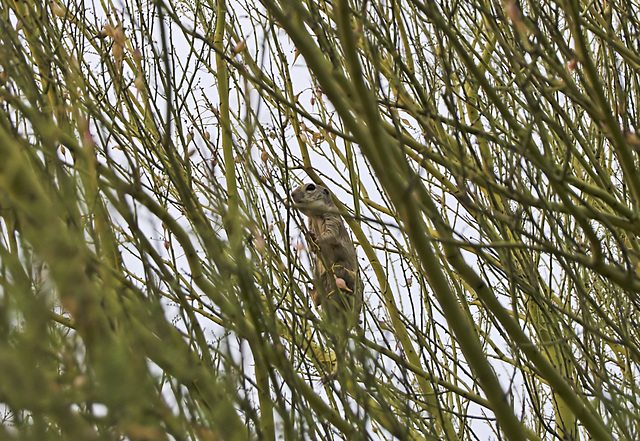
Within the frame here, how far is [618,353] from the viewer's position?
4914 mm

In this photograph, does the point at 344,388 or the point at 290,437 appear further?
the point at 344,388

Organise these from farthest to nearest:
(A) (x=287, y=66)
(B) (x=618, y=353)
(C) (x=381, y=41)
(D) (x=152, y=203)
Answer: (B) (x=618, y=353), (A) (x=287, y=66), (C) (x=381, y=41), (D) (x=152, y=203)

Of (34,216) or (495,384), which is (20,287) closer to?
(34,216)

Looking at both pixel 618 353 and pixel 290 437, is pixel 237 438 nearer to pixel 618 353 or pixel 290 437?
pixel 290 437

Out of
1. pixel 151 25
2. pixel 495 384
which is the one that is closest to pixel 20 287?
pixel 495 384

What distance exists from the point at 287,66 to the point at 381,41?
1.40 meters

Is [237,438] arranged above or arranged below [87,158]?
below

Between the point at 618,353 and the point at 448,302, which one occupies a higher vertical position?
the point at 618,353

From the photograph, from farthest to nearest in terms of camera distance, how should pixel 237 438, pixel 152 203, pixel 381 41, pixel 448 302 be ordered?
pixel 381 41, pixel 152 203, pixel 448 302, pixel 237 438

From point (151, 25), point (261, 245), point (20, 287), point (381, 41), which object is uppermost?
point (151, 25)

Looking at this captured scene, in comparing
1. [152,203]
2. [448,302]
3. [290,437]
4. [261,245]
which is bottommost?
[290,437]

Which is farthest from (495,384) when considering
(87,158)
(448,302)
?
(87,158)

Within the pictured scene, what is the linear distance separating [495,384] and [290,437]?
714 millimetres

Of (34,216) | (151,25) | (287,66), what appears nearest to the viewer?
(34,216)
